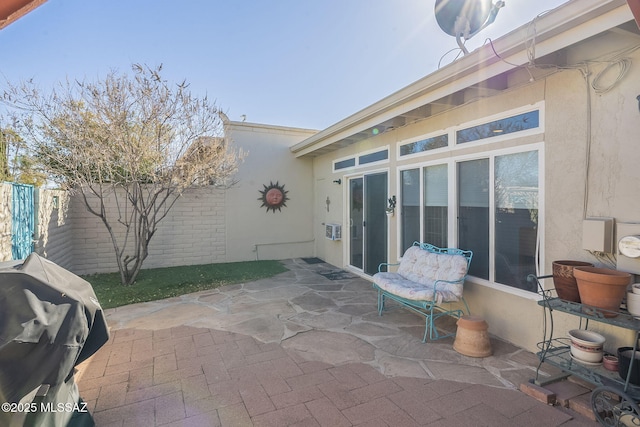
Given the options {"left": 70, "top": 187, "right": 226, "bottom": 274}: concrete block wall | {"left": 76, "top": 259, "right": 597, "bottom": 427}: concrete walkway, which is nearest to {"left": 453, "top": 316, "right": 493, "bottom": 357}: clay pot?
{"left": 76, "top": 259, "right": 597, "bottom": 427}: concrete walkway

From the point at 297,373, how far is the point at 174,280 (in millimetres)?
4245

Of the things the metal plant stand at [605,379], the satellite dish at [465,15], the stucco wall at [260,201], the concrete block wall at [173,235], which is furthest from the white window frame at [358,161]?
the metal plant stand at [605,379]

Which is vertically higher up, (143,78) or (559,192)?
(143,78)

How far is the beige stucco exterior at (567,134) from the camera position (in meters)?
2.54

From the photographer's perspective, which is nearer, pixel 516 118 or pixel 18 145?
pixel 516 118

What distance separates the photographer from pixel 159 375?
2844 mm

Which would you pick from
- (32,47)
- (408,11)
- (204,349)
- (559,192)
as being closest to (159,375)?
(204,349)

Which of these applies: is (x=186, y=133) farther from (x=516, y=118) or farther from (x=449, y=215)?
(x=516, y=118)

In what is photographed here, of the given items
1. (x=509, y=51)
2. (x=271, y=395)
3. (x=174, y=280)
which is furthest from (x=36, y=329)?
(x=174, y=280)

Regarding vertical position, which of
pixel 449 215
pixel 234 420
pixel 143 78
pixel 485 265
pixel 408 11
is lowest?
pixel 234 420

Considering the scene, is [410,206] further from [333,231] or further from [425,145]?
[333,231]

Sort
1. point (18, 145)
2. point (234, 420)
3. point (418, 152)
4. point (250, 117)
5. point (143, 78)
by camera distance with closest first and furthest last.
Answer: point (234, 420)
point (418, 152)
point (143, 78)
point (18, 145)
point (250, 117)

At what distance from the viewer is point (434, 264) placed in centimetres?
410

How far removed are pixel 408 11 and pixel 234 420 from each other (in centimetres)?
502
